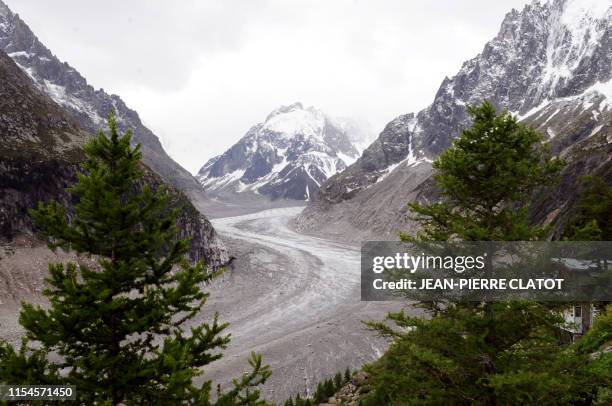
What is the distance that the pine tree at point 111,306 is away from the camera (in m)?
7.11

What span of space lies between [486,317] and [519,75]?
15292cm

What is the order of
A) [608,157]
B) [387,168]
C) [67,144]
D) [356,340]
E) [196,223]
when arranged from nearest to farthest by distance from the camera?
1. [356,340]
2. [608,157]
3. [67,144]
4. [196,223]
5. [387,168]

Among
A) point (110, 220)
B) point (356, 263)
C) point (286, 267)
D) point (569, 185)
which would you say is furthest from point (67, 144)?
point (569, 185)

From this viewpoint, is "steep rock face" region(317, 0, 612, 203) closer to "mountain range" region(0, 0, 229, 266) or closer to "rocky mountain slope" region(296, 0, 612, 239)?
"rocky mountain slope" region(296, 0, 612, 239)

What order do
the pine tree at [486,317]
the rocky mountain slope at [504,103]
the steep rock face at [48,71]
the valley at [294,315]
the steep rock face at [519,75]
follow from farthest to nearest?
the steep rock face at [48,71] → the steep rock face at [519,75] → the rocky mountain slope at [504,103] → the valley at [294,315] → the pine tree at [486,317]

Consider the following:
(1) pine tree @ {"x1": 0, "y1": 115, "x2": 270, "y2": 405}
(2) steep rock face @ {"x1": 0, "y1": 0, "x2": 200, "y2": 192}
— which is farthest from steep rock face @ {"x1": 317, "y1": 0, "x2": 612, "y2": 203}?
(1) pine tree @ {"x1": 0, "y1": 115, "x2": 270, "y2": 405}

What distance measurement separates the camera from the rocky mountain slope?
4127 inches

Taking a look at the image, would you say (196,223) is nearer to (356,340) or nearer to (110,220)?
(356,340)

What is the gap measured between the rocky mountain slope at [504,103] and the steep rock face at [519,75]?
34 cm

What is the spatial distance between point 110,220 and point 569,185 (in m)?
61.9

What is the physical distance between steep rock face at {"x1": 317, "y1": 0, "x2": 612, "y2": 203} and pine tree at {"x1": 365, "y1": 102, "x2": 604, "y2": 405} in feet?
417

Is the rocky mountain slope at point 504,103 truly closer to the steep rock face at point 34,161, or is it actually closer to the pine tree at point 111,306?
the steep rock face at point 34,161

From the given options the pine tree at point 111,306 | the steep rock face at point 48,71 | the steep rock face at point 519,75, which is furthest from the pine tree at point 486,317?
the steep rock face at point 48,71

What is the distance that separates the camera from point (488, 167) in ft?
28.9
